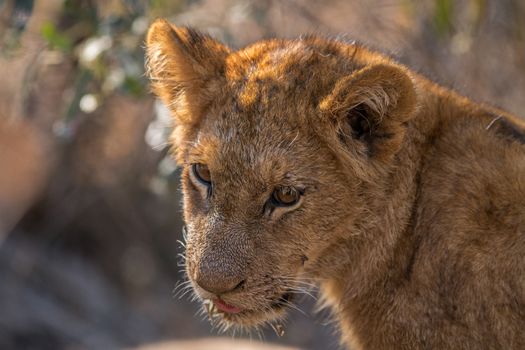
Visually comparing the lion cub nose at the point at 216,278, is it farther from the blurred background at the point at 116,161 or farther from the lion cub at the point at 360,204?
the blurred background at the point at 116,161

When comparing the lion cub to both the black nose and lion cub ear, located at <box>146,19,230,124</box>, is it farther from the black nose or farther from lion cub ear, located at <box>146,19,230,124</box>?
lion cub ear, located at <box>146,19,230,124</box>

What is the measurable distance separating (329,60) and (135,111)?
5.36 meters

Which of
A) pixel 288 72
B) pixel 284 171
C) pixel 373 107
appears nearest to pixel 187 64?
pixel 288 72

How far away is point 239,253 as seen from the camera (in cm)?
367

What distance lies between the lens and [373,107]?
3.64 metres

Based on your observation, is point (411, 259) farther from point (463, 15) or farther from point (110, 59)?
point (463, 15)

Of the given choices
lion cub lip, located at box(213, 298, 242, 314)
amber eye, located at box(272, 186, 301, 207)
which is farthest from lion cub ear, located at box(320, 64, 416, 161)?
lion cub lip, located at box(213, 298, 242, 314)

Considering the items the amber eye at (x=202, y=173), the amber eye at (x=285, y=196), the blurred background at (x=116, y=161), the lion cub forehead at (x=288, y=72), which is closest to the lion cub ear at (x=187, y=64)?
the lion cub forehead at (x=288, y=72)

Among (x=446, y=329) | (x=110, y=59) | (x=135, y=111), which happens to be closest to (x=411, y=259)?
(x=446, y=329)

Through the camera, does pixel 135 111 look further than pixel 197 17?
Yes

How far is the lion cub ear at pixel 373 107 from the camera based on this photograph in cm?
355

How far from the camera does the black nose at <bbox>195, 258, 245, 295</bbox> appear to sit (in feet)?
12.0

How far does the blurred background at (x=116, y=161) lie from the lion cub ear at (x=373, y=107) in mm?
2685

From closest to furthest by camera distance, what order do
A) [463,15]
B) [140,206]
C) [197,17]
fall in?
[197,17] < [463,15] < [140,206]
